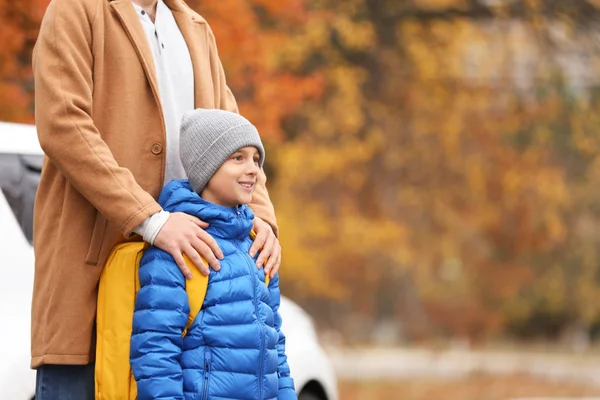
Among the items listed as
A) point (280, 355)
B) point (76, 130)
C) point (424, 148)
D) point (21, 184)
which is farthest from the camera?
point (424, 148)

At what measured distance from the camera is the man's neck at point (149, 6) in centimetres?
346

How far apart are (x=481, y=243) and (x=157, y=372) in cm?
2281

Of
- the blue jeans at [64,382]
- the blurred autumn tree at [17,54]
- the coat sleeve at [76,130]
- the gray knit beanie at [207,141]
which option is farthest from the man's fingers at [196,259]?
the blurred autumn tree at [17,54]

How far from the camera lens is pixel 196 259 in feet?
10.6

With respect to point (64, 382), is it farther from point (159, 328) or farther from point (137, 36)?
point (137, 36)

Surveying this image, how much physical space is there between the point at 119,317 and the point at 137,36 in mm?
750

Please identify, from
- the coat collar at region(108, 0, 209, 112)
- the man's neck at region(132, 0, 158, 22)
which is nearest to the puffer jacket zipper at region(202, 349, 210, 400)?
the coat collar at region(108, 0, 209, 112)

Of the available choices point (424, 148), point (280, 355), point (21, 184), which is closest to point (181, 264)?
point (280, 355)

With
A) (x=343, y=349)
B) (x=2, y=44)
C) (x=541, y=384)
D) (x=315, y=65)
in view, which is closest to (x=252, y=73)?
(x=2, y=44)

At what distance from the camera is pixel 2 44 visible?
28.5 ft

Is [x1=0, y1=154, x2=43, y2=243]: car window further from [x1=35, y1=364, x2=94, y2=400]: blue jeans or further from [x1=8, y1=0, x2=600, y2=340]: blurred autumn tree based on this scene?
[x1=8, y1=0, x2=600, y2=340]: blurred autumn tree

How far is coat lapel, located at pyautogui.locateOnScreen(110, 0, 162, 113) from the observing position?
3.33 m

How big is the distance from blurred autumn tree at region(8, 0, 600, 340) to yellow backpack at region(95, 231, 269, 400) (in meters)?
5.58

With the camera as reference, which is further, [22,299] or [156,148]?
[22,299]
